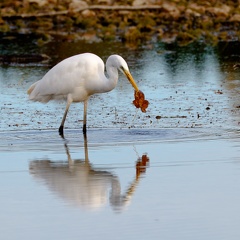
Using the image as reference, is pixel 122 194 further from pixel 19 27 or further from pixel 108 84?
pixel 19 27

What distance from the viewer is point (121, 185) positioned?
9.38 m

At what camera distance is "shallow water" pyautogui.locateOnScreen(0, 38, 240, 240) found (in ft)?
26.1

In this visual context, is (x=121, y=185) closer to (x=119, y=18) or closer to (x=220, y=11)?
(x=119, y=18)

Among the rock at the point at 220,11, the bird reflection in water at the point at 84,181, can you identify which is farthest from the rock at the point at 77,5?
the bird reflection in water at the point at 84,181

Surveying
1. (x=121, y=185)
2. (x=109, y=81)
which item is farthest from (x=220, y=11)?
(x=121, y=185)

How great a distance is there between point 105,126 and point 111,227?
5480 millimetres

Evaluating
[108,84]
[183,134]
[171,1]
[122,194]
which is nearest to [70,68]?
[108,84]

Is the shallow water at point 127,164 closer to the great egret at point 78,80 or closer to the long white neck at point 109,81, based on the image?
the great egret at point 78,80

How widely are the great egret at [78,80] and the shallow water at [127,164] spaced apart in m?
0.38

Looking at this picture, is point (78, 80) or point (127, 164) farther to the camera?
point (78, 80)

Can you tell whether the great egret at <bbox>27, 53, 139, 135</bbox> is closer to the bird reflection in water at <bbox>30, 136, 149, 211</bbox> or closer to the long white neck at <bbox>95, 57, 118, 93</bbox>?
the long white neck at <bbox>95, 57, 118, 93</bbox>

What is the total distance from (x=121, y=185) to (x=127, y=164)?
111cm

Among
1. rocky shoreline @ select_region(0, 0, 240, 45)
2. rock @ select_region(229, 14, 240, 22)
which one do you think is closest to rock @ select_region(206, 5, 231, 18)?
rocky shoreline @ select_region(0, 0, 240, 45)

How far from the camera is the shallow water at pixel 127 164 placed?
796 cm
